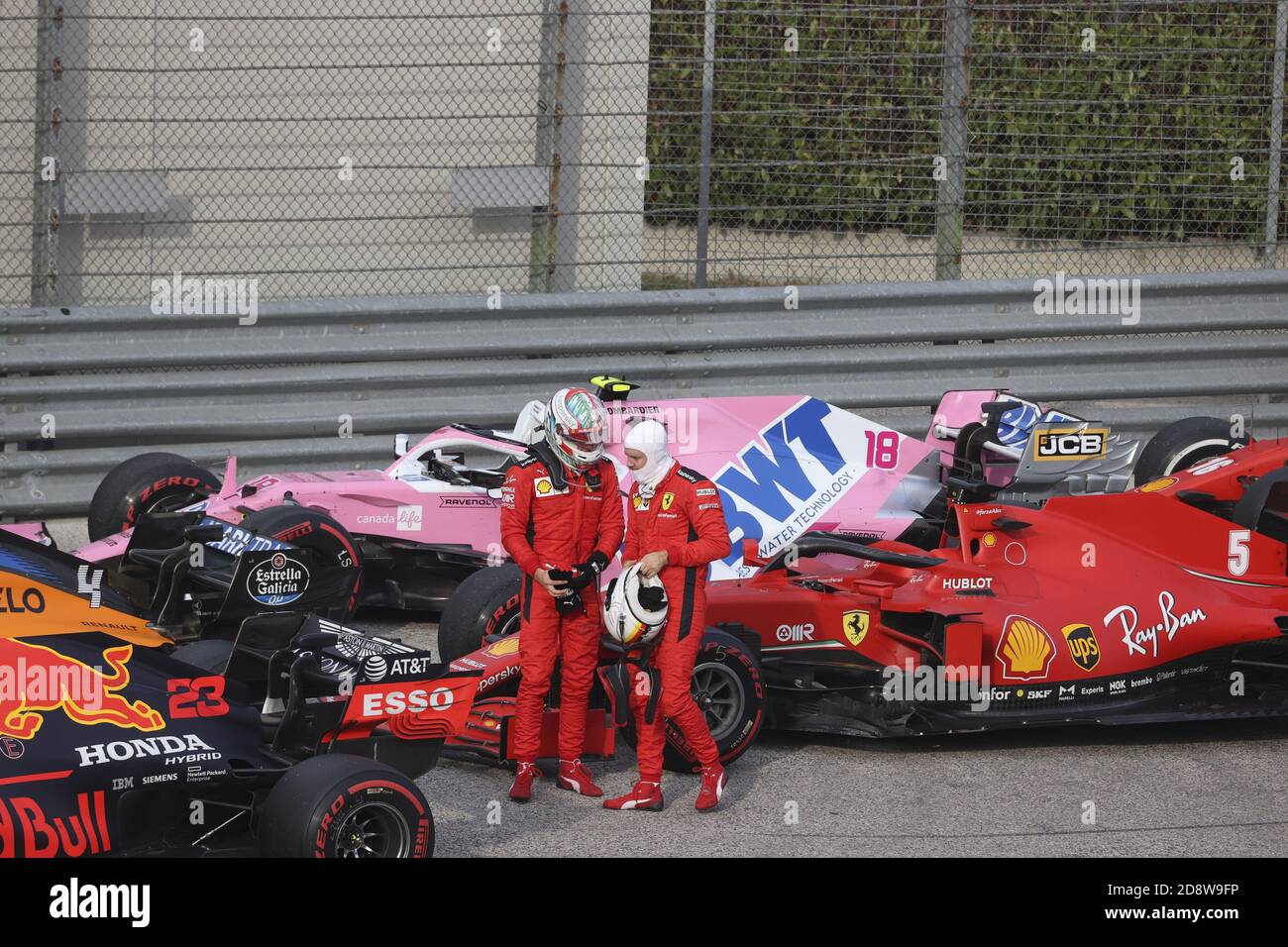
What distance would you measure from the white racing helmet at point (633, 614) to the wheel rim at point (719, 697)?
1.49 ft

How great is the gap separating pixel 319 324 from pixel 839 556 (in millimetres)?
4296

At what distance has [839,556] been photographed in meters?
8.75

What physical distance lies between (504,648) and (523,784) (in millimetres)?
684

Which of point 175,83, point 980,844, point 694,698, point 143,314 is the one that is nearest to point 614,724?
point 694,698

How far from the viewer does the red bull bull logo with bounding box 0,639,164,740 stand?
534cm

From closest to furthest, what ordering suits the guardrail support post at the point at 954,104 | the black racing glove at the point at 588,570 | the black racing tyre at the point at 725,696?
the black racing glove at the point at 588,570 → the black racing tyre at the point at 725,696 → the guardrail support post at the point at 954,104

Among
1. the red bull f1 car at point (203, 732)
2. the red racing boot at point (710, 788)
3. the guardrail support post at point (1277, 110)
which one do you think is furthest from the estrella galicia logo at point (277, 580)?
the guardrail support post at point (1277, 110)

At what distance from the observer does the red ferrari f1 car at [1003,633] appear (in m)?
7.33

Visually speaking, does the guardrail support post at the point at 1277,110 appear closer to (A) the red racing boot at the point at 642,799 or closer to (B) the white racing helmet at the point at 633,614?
(B) the white racing helmet at the point at 633,614

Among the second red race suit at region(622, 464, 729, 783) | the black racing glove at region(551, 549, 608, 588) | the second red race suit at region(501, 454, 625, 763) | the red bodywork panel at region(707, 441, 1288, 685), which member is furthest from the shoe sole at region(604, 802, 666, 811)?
the red bodywork panel at region(707, 441, 1288, 685)

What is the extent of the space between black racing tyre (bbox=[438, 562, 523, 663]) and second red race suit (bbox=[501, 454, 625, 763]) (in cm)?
89

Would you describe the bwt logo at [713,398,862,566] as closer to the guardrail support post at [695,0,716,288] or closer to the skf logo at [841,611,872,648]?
the skf logo at [841,611,872,648]

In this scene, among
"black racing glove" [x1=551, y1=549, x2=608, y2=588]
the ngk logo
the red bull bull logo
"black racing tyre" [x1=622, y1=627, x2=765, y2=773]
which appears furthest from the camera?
the ngk logo
